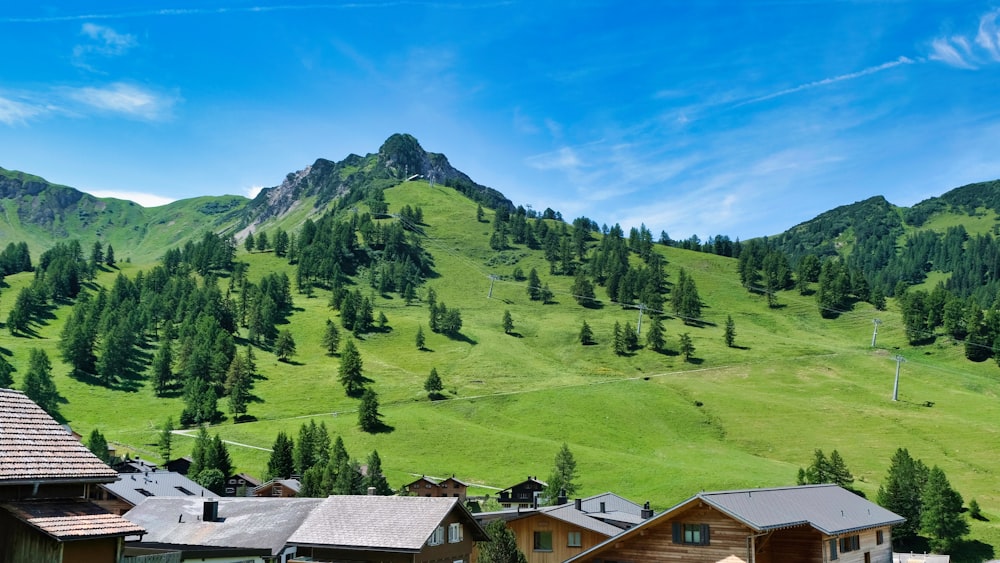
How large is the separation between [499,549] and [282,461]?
71103 mm

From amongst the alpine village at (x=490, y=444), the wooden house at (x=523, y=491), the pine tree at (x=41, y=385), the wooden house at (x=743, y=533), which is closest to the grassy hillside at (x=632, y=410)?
the alpine village at (x=490, y=444)

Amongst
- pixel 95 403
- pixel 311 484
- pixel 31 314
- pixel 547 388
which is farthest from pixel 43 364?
pixel 547 388

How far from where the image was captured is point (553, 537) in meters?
57.8

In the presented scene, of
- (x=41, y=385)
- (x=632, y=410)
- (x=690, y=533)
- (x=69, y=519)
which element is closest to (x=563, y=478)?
(x=632, y=410)

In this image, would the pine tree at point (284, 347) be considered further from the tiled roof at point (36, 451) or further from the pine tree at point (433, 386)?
the tiled roof at point (36, 451)

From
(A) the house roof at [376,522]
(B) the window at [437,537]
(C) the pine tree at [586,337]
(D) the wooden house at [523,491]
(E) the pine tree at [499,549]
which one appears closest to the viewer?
(A) the house roof at [376,522]

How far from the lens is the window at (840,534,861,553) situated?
41.6 meters

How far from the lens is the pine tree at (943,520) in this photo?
259 feet

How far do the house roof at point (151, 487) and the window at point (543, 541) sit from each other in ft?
96.8

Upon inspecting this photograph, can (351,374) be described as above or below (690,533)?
below

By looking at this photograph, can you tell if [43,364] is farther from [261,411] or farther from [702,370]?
[702,370]

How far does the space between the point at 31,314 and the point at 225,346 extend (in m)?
66.8

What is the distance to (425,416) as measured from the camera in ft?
467

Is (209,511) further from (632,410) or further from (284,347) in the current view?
(284,347)
